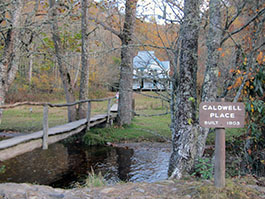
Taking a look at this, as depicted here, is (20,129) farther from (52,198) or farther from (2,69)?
(52,198)

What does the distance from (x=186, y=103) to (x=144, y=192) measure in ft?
6.81

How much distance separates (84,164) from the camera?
858cm

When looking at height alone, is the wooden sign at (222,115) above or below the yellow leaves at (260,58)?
below

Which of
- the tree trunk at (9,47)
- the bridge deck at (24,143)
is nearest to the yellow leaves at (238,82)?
the bridge deck at (24,143)

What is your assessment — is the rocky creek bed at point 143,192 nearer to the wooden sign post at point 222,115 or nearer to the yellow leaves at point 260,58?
the wooden sign post at point 222,115

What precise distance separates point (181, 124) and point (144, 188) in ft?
5.59

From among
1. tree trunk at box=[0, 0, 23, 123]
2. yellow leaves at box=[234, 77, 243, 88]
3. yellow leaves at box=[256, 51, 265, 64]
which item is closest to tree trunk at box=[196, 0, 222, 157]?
yellow leaves at box=[234, 77, 243, 88]

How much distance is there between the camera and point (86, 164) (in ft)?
28.1

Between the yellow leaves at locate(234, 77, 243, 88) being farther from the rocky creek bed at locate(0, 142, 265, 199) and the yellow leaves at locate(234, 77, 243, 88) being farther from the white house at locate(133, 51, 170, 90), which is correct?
the rocky creek bed at locate(0, 142, 265, 199)

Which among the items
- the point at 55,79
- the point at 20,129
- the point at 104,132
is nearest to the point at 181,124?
the point at 104,132

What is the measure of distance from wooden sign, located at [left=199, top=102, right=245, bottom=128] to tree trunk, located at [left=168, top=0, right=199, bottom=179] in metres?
1.58

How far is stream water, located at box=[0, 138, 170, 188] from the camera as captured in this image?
23.3 ft

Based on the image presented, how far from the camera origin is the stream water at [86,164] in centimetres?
710

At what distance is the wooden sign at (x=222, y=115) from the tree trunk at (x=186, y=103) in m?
1.58
